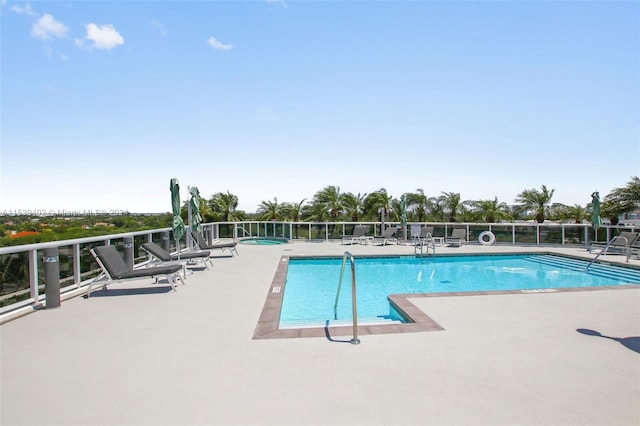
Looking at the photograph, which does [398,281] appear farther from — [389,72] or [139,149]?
[139,149]

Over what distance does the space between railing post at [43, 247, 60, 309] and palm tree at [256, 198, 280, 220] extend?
20112 mm

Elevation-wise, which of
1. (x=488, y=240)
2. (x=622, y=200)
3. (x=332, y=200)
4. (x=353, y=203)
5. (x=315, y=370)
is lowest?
(x=315, y=370)

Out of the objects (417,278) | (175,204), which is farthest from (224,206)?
(417,278)

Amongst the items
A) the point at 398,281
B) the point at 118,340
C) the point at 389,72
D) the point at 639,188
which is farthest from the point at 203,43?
the point at 639,188

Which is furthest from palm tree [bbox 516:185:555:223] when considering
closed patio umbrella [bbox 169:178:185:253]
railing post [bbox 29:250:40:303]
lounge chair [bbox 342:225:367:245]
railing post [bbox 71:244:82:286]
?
railing post [bbox 29:250:40:303]

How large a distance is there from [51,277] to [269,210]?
20724 mm

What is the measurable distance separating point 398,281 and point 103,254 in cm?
628

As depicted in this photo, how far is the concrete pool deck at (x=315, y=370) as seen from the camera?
2.34m

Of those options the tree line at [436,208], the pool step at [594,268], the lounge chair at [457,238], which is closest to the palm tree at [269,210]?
the tree line at [436,208]

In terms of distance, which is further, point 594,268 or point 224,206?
point 224,206

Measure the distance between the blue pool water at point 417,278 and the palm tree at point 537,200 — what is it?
42.3 feet

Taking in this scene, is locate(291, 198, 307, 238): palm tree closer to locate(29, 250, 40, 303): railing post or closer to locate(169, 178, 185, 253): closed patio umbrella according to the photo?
locate(169, 178, 185, 253): closed patio umbrella

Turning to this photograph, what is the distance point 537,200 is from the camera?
918 inches

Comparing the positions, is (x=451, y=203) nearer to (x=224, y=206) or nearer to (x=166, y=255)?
(x=224, y=206)
